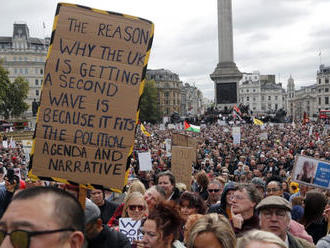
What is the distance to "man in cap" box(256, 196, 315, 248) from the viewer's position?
3.93 meters

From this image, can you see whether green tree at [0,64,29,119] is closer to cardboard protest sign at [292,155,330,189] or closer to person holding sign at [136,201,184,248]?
cardboard protest sign at [292,155,330,189]

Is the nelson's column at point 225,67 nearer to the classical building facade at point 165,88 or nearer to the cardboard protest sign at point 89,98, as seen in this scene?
the cardboard protest sign at point 89,98

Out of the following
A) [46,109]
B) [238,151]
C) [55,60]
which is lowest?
[238,151]

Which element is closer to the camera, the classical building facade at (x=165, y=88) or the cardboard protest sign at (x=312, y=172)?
the cardboard protest sign at (x=312, y=172)

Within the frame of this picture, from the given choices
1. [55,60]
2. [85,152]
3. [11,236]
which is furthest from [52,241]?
[55,60]

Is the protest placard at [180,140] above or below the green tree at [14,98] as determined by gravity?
below

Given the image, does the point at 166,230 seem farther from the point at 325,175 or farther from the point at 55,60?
the point at 325,175

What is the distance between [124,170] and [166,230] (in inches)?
27.3

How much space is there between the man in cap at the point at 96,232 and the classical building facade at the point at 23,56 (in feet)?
306

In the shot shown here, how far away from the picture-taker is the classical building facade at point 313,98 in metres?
127

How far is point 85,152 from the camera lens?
395 centimetres

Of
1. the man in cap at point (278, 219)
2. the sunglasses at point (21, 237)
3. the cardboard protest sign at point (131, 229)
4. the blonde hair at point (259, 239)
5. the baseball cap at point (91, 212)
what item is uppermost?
the sunglasses at point (21, 237)

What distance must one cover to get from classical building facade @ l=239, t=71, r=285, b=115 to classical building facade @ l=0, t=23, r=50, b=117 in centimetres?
7944

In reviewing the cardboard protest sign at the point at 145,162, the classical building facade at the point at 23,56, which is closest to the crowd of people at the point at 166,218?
the cardboard protest sign at the point at 145,162
